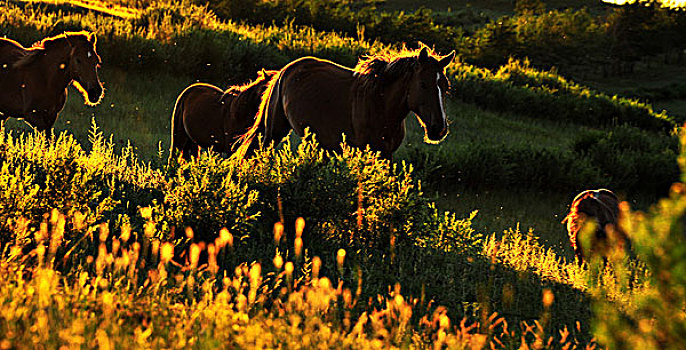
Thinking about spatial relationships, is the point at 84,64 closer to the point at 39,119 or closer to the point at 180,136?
the point at 39,119

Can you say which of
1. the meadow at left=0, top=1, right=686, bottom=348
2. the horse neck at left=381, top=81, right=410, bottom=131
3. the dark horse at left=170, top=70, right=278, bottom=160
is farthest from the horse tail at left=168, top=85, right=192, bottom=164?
the horse neck at left=381, top=81, right=410, bottom=131

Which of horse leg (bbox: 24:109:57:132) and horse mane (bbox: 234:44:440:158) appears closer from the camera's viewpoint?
horse mane (bbox: 234:44:440:158)

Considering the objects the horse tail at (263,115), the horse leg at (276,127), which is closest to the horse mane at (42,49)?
the horse tail at (263,115)

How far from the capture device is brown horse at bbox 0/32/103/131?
9031mm

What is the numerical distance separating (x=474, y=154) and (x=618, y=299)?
891cm

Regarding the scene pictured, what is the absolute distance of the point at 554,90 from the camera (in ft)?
95.6

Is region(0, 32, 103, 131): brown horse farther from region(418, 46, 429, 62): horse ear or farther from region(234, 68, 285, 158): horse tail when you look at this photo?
region(418, 46, 429, 62): horse ear

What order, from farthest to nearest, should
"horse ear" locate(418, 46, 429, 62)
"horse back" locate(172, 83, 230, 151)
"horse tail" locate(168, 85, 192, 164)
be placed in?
"horse tail" locate(168, 85, 192, 164) < "horse back" locate(172, 83, 230, 151) < "horse ear" locate(418, 46, 429, 62)

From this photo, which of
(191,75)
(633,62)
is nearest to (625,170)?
(191,75)

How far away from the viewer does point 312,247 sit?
21.8 ft

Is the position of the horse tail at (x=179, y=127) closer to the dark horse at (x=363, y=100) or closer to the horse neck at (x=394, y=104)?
the dark horse at (x=363, y=100)

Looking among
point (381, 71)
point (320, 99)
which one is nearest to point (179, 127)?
point (320, 99)

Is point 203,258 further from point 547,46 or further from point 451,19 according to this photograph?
point 451,19

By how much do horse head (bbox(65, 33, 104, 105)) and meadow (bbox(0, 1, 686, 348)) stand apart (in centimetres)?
83
